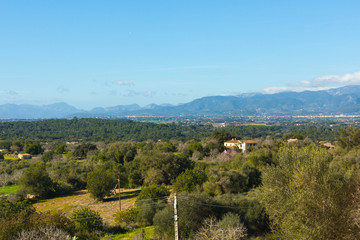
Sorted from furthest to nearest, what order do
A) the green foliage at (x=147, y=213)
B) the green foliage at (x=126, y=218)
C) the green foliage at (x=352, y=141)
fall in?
1. the green foliage at (x=352, y=141)
2. the green foliage at (x=126, y=218)
3. the green foliage at (x=147, y=213)

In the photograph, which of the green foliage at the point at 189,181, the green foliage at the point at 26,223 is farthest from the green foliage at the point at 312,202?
the green foliage at the point at 26,223

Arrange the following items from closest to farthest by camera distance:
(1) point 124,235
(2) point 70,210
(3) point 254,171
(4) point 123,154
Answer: (1) point 124,235
(2) point 70,210
(3) point 254,171
(4) point 123,154

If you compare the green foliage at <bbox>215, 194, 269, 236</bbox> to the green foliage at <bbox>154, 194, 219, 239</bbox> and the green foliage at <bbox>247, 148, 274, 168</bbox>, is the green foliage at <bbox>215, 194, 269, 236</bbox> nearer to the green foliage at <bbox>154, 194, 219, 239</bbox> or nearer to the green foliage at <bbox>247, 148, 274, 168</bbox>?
the green foliage at <bbox>154, 194, 219, 239</bbox>

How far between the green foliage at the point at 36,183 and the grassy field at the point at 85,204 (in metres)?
1.25

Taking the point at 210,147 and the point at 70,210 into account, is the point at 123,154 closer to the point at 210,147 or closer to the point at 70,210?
the point at 210,147

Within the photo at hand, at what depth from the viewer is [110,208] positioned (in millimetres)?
25188

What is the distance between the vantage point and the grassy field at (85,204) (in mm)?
24500

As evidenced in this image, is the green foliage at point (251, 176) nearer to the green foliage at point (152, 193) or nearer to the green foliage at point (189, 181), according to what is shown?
the green foliage at point (189, 181)

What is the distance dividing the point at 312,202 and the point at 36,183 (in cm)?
2880

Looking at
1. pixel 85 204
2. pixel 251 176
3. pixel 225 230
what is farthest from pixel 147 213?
pixel 251 176

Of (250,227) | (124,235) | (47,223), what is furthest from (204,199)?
(47,223)

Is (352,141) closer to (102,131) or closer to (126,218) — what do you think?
(126,218)

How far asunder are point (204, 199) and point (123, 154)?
1343 inches

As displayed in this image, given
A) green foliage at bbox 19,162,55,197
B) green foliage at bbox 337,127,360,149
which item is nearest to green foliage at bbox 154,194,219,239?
green foliage at bbox 19,162,55,197
